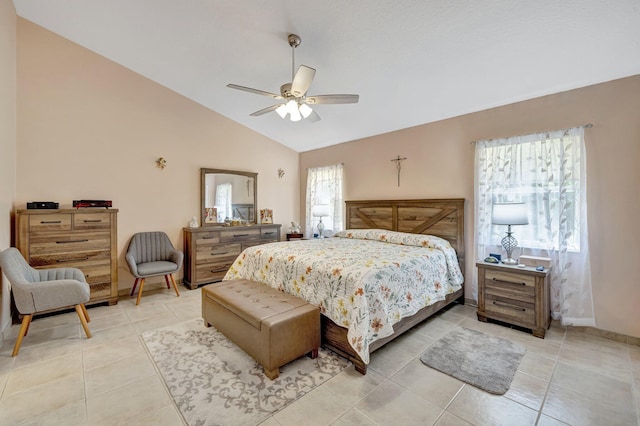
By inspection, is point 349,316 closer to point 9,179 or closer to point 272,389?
point 272,389

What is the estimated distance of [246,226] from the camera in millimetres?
5016

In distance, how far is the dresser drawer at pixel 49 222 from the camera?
3.19 m

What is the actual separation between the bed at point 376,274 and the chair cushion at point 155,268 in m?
1.04

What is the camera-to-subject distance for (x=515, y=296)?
3.00 m

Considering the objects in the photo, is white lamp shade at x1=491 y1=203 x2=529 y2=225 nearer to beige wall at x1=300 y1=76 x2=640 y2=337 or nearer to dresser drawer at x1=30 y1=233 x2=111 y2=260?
beige wall at x1=300 y1=76 x2=640 y2=337

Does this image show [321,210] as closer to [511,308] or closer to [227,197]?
[227,197]

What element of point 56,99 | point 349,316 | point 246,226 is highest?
point 56,99

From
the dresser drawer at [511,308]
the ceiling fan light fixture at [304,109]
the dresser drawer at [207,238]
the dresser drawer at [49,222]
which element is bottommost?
the dresser drawer at [511,308]

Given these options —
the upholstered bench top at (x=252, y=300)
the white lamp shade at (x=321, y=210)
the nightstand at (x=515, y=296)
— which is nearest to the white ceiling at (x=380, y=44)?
the white lamp shade at (x=321, y=210)

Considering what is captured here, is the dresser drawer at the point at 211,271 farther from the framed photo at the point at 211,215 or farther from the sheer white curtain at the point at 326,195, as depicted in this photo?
the sheer white curtain at the point at 326,195

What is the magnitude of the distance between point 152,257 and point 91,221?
979 mm

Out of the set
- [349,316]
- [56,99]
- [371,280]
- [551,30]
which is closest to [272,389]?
[349,316]

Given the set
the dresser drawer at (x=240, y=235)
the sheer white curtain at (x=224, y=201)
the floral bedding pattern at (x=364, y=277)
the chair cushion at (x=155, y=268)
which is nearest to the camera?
the floral bedding pattern at (x=364, y=277)

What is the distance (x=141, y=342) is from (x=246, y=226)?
2.54 metres
